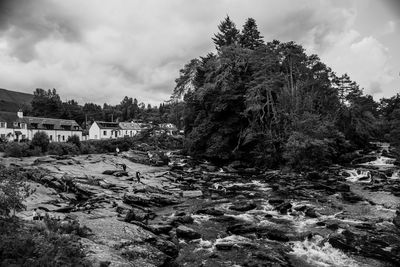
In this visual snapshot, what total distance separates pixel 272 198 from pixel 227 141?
21.2 metres

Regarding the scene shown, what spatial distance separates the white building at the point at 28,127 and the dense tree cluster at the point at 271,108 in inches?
1686

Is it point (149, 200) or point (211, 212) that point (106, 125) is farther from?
point (211, 212)

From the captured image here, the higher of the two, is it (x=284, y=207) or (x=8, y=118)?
(x=8, y=118)

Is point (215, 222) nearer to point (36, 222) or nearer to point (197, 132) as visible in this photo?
point (36, 222)

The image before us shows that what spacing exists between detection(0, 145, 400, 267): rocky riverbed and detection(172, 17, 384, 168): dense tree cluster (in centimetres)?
718

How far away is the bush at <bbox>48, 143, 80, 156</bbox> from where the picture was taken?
4232 centimetres

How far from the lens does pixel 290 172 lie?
3030 centimetres

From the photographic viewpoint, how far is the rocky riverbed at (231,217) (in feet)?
33.4

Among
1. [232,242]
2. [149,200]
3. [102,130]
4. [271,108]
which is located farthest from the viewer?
[102,130]

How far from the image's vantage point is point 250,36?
203 ft

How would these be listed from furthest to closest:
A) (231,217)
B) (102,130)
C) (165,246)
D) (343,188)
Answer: (102,130), (343,188), (231,217), (165,246)

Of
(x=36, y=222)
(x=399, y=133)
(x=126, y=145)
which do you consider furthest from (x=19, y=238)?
(x=126, y=145)

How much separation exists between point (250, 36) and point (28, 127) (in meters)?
60.9

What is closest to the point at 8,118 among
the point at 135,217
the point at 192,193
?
the point at 192,193
